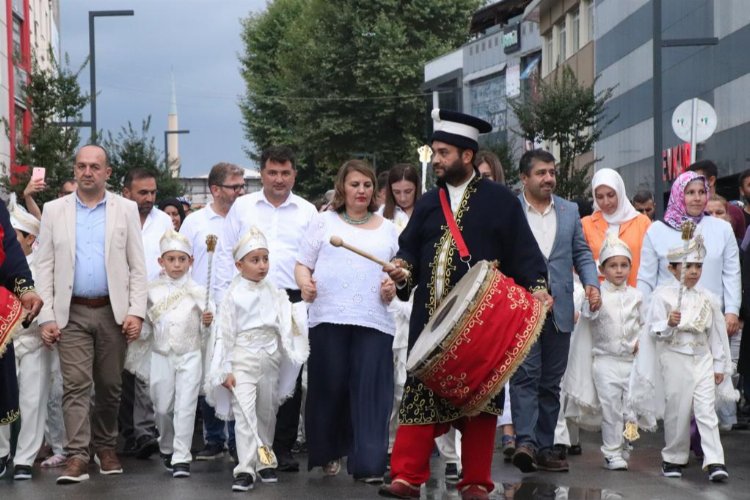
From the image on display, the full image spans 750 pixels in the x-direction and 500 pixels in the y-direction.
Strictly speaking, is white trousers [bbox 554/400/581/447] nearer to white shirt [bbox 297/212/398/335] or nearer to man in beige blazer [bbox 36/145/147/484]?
white shirt [bbox 297/212/398/335]

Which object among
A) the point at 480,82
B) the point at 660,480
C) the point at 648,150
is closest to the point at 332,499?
the point at 660,480

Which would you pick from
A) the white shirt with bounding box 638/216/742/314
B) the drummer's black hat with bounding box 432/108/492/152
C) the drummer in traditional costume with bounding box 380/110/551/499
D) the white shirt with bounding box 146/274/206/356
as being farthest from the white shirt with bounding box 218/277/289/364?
the white shirt with bounding box 638/216/742/314

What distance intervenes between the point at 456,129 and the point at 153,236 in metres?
4.91

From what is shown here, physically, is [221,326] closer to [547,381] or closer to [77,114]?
[547,381]

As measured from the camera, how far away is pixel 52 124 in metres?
28.5

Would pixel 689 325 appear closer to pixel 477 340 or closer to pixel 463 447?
pixel 463 447

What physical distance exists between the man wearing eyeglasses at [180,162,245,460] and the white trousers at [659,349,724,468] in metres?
3.40

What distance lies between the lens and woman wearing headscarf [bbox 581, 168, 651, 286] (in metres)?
12.0

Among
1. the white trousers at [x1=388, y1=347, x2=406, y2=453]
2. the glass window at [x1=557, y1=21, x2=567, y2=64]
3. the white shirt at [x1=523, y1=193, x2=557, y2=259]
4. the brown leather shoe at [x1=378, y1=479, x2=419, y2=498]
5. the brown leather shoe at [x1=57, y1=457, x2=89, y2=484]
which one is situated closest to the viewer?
the brown leather shoe at [x1=378, y1=479, x2=419, y2=498]

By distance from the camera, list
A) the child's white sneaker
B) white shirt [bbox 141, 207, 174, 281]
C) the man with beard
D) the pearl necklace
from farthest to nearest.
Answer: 1. white shirt [bbox 141, 207, 174, 281]
2. the man with beard
3. the pearl necklace
4. the child's white sneaker

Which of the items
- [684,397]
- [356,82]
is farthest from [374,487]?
[356,82]

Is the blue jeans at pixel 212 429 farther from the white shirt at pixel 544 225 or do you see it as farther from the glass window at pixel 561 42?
the glass window at pixel 561 42

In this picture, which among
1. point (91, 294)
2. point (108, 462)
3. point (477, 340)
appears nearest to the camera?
point (477, 340)

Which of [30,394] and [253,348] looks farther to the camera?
[30,394]
